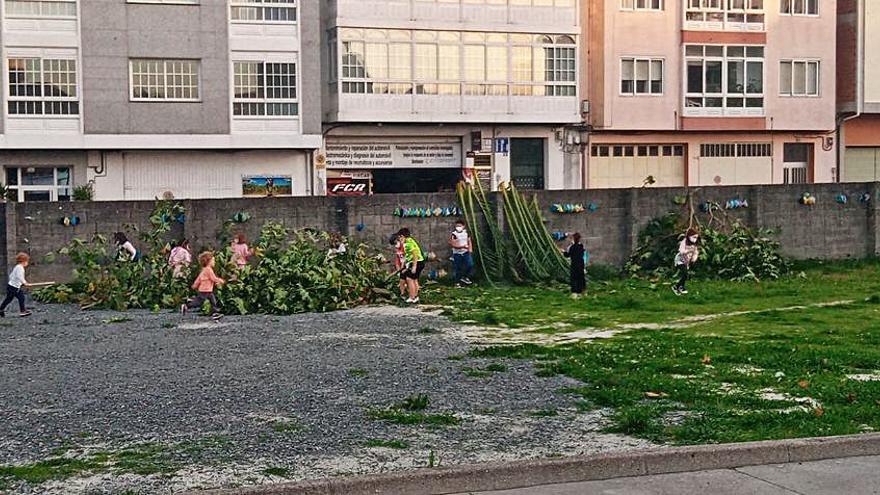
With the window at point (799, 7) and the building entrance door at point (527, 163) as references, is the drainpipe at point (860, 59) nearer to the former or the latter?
the window at point (799, 7)

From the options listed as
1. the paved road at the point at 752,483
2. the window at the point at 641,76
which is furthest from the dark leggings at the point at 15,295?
the window at the point at 641,76

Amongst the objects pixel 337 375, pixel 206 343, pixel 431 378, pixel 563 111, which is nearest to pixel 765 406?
pixel 431 378

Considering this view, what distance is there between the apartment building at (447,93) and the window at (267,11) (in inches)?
51.0

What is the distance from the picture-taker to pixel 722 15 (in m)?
44.6

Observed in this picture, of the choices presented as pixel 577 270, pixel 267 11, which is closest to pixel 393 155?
pixel 267 11

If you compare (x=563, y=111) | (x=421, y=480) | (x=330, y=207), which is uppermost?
(x=563, y=111)

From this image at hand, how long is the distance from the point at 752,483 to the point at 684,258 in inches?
668

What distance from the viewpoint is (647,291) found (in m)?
27.2

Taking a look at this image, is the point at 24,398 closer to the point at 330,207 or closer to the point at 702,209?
the point at 330,207

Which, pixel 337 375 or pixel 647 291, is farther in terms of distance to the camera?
pixel 647 291

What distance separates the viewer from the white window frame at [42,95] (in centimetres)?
3625

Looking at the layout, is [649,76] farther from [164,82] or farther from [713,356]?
[713,356]

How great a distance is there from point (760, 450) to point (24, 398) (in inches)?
297

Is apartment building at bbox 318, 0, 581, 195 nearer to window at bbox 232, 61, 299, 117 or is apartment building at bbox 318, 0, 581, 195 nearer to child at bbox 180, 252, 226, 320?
window at bbox 232, 61, 299, 117
